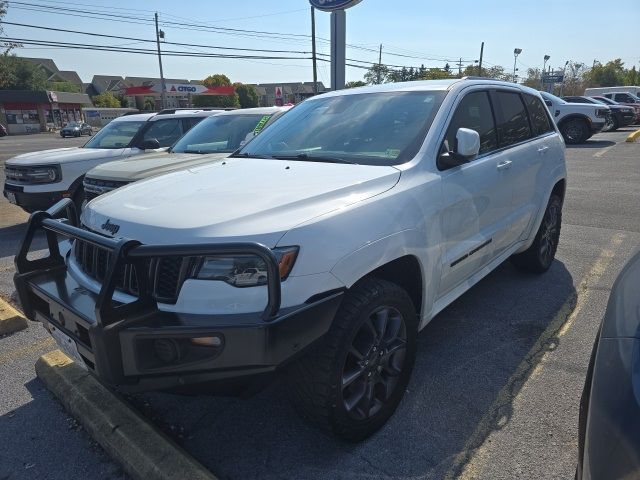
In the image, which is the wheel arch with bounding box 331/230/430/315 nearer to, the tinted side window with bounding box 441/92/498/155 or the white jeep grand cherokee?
the white jeep grand cherokee

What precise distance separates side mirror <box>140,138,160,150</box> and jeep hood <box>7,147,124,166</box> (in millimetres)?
345

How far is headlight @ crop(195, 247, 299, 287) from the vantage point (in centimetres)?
201

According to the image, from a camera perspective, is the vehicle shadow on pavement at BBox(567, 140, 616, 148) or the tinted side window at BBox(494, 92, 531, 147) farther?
the vehicle shadow on pavement at BBox(567, 140, 616, 148)

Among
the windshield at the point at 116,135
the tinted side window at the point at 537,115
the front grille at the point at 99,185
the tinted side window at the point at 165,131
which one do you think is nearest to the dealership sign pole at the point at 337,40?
the tinted side window at the point at 165,131

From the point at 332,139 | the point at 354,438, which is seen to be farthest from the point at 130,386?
the point at 332,139

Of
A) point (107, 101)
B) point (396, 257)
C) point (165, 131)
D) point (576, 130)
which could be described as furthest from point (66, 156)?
point (107, 101)

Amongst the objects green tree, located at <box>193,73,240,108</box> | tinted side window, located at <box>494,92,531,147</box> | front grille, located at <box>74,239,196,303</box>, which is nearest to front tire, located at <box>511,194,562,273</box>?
tinted side window, located at <box>494,92,531,147</box>

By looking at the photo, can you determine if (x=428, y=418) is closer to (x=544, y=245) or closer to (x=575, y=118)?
(x=544, y=245)

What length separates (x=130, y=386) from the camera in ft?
6.55

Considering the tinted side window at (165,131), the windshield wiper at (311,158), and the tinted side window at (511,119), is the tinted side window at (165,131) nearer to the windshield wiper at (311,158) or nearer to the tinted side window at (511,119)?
the windshield wiper at (311,158)

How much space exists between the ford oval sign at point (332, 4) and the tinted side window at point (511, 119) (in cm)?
680

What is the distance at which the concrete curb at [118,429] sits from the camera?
2.21m

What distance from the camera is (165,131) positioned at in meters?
8.11

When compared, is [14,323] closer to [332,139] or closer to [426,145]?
[332,139]
